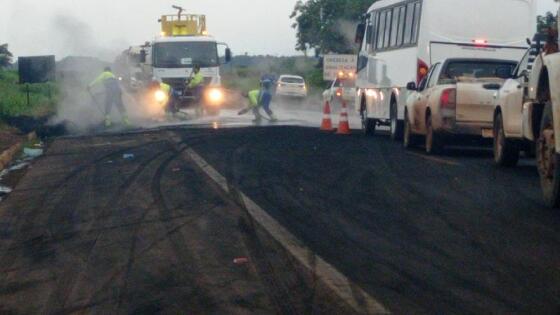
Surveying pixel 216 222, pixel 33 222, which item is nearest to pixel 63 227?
pixel 33 222

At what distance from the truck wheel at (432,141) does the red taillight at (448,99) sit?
2.15 feet

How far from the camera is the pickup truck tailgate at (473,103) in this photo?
779 inches

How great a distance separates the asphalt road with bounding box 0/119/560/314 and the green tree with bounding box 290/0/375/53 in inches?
2351

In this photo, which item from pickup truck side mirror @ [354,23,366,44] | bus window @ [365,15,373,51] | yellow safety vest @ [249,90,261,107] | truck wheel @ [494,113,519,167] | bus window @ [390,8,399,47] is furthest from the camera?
yellow safety vest @ [249,90,261,107]

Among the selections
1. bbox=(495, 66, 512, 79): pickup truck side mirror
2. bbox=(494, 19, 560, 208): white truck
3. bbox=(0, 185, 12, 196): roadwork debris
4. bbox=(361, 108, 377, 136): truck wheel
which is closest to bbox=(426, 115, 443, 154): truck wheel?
bbox=(495, 66, 512, 79): pickup truck side mirror

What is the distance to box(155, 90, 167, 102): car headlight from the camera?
1503 inches

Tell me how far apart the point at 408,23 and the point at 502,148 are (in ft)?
29.8

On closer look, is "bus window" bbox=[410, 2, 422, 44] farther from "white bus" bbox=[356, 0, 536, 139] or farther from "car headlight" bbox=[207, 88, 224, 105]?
"car headlight" bbox=[207, 88, 224, 105]

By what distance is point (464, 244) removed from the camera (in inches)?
412

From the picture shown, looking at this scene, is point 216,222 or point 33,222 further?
point 33,222

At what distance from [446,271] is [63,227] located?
15.3ft

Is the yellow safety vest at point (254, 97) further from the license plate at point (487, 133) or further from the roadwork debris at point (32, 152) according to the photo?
the license plate at point (487, 133)

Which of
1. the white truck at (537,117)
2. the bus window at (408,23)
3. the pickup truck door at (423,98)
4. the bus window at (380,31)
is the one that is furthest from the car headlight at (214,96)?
the white truck at (537,117)

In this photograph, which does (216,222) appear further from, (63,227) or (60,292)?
(60,292)
